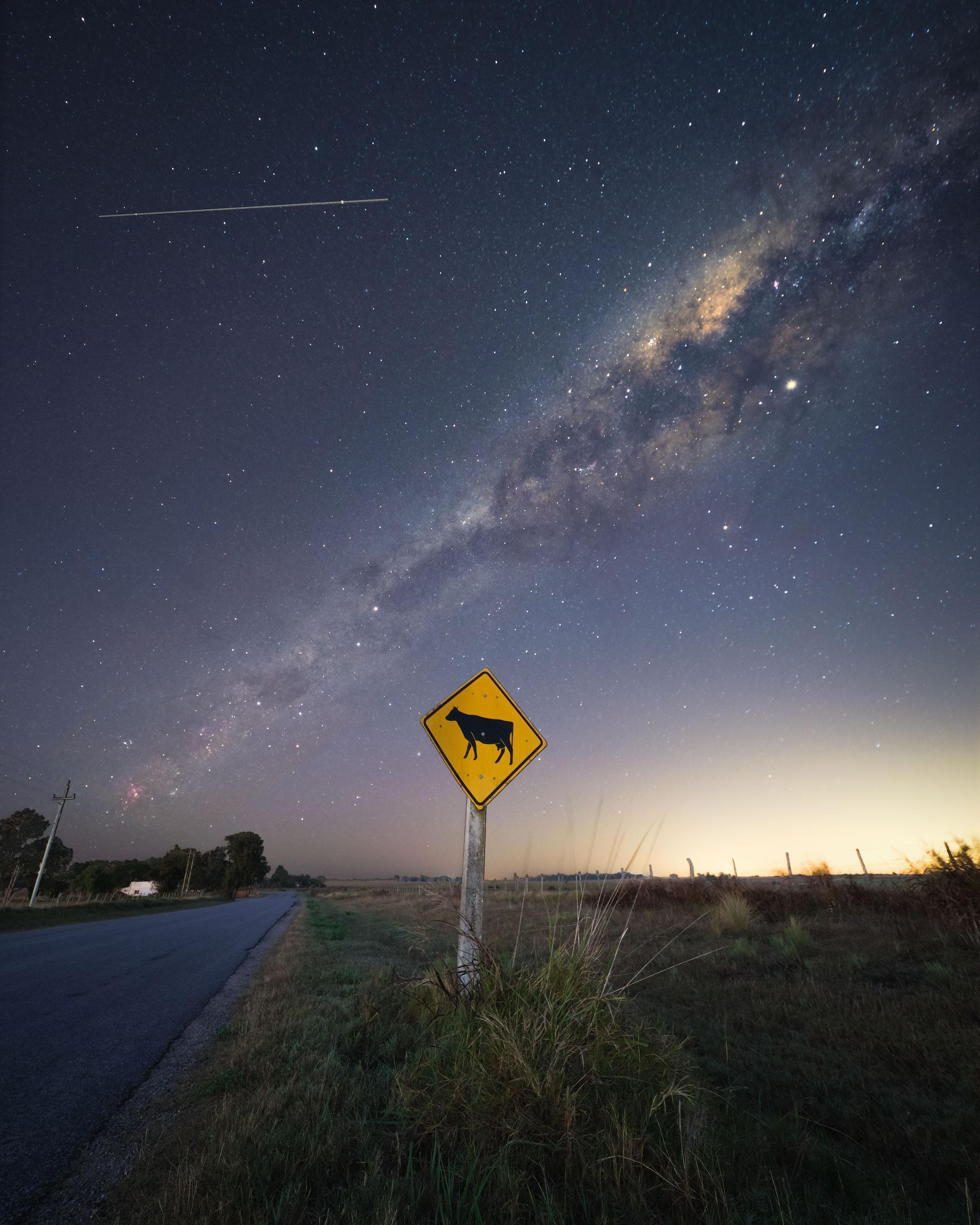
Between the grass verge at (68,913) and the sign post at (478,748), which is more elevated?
the sign post at (478,748)

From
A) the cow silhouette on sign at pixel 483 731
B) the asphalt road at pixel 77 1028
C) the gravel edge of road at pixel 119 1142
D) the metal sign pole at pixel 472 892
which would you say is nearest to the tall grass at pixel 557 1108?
the metal sign pole at pixel 472 892

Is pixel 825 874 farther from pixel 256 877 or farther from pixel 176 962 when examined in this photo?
pixel 256 877

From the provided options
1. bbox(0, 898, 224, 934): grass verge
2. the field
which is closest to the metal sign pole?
the field

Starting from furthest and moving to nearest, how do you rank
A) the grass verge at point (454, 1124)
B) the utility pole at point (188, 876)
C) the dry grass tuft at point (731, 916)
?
the utility pole at point (188, 876) < the dry grass tuft at point (731, 916) < the grass verge at point (454, 1124)

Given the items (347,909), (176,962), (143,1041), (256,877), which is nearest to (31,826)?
(256,877)

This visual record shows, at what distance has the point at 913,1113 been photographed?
3.43 meters

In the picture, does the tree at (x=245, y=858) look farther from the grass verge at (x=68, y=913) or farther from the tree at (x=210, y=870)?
the grass verge at (x=68, y=913)

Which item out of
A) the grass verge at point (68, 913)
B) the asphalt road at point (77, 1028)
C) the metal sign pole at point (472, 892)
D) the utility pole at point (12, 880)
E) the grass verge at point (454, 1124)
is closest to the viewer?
the grass verge at point (454, 1124)

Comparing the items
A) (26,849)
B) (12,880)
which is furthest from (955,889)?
(26,849)

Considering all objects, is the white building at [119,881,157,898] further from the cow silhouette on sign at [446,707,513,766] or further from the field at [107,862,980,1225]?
the cow silhouette on sign at [446,707,513,766]

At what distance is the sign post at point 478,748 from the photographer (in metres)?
4.93

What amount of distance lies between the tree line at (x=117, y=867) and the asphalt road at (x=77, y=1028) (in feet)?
160

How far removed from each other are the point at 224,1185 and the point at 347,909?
31.7 meters

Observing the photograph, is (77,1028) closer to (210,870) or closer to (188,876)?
(188,876)
